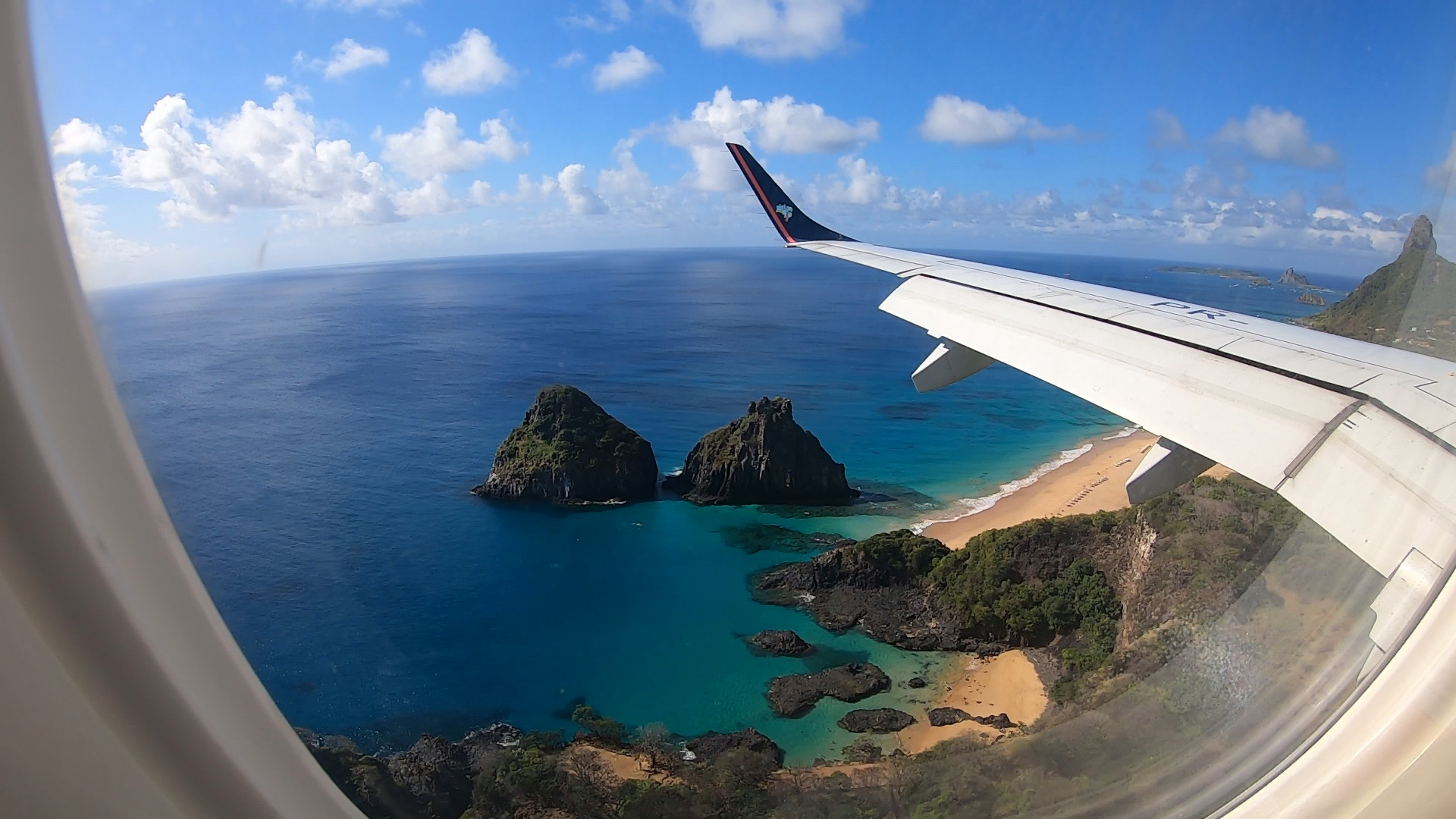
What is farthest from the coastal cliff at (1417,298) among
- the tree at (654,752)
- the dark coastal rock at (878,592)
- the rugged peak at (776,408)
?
the rugged peak at (776,408)

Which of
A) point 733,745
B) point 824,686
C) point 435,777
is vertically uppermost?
point 435,777

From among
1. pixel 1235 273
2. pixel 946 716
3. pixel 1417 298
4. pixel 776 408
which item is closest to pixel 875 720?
pixel 946 716

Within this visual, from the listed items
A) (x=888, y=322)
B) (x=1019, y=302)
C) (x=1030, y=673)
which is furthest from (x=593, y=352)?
(x=1019, y=302)

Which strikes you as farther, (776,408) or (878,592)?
(776,408)

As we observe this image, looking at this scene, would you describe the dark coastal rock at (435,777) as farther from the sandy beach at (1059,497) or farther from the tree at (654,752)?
the sandy beach at (1059,497)

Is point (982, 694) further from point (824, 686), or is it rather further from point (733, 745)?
point (733, 745)

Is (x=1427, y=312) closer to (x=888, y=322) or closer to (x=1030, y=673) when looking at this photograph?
(x=1030, y=673)
